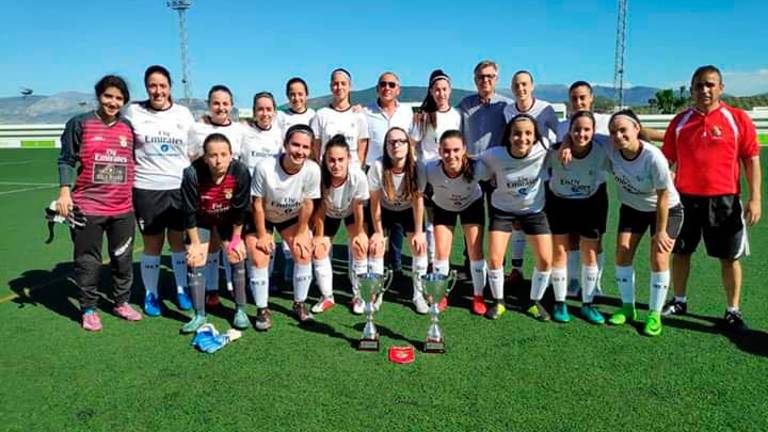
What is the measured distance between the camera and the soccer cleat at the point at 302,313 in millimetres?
4406

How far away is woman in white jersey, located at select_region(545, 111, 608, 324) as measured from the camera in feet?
14.0

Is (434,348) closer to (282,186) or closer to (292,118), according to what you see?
(282,186)

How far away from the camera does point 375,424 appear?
9.30 ft

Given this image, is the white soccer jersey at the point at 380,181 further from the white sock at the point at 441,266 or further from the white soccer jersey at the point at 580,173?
the white soccer jersey at the point at 580,173

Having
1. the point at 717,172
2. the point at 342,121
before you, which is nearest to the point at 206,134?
the point at 342,121

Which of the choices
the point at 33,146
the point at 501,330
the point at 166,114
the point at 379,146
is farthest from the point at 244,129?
the point at 33,146

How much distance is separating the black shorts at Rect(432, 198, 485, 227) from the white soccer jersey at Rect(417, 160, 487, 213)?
0.03 meters

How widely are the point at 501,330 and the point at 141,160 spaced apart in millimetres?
3182

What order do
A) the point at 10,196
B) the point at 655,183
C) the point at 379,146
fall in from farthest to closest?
the point at 10,196
the point at 379,146
the point at 655,183

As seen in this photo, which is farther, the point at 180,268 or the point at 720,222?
the point at 180,268

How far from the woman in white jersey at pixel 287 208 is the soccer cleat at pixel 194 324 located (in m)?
0.42

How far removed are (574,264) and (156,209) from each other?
3653mm

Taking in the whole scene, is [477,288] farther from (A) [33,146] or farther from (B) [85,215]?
(A) [33,146]

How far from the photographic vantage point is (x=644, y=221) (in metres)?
4.16
